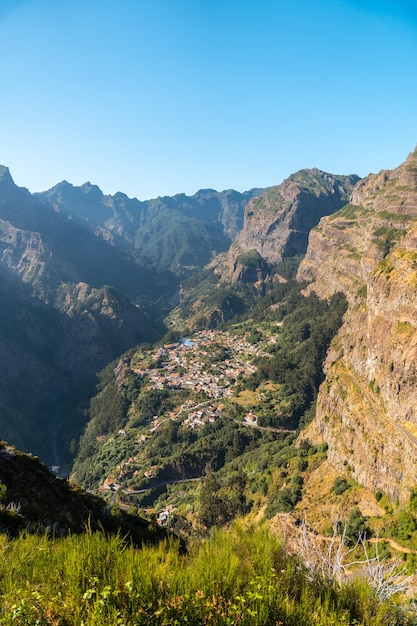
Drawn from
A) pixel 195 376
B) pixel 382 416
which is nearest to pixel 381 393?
pixel 382 416

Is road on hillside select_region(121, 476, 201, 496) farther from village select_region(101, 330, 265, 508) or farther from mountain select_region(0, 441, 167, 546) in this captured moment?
mountain select_region(0, 441, 167, 546)

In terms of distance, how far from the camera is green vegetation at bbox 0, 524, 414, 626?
470cm

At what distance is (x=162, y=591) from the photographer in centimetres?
515

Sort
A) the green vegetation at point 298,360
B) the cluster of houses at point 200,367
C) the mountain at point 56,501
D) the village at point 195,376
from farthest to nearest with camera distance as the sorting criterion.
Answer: the cluster of houses at point 200,367 < the green vegetation at point 298,360 < the village at point 195,376 < the mountain at point 56,501

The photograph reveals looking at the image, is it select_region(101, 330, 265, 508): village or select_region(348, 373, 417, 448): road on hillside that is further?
select_region(101, 330, 265, 508): village

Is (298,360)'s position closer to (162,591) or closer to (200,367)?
(200,367)

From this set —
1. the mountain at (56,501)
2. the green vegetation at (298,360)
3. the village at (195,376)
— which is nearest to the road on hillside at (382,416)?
the mountain at (56,501)

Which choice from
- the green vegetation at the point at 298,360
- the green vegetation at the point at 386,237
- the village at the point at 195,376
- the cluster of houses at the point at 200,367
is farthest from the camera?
the cluster of houses at the point at 200,367

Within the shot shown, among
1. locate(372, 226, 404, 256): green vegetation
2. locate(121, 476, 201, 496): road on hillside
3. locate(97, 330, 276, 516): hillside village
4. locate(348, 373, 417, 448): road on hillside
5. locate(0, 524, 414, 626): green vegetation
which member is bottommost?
locate(121, 476, 201, 496): road on hillside

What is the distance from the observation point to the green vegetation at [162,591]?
4.70m

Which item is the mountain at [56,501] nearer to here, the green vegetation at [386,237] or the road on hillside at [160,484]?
the road on hillside at [160,484]

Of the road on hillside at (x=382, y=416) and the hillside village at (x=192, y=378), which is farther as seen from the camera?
the hillside village at (x=192, y=378)

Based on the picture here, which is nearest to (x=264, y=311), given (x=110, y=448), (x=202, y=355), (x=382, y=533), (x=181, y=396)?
(x=202, y=355)

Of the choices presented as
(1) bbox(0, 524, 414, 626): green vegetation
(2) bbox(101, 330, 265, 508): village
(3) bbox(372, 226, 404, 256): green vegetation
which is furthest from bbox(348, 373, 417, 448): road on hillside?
(3) bbox(372, 226, 404, 256): green vegetation
